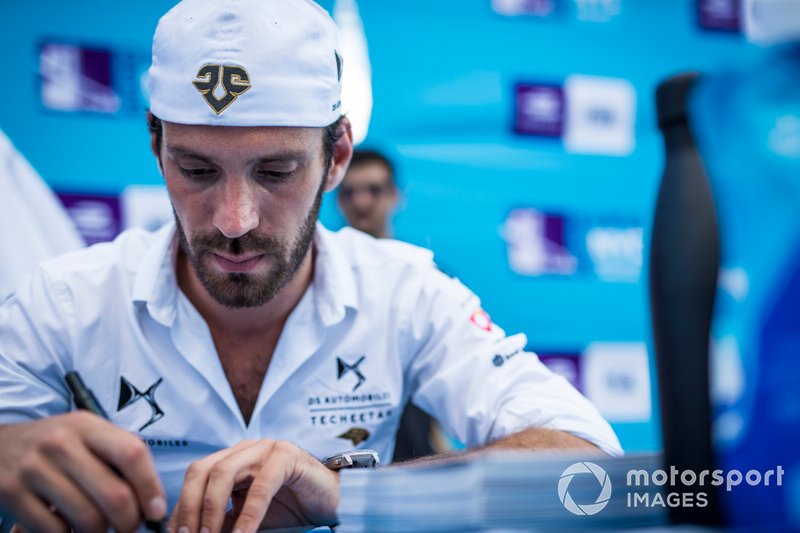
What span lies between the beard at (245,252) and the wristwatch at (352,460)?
0.36 meters

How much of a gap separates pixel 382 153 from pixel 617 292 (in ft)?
3.77

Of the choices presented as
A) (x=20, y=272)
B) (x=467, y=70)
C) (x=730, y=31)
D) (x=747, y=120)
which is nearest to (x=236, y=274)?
(x=747, y=120)

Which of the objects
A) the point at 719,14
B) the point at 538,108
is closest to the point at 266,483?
the point at 538,108

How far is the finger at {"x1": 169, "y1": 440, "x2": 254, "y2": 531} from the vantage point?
24.0 inches

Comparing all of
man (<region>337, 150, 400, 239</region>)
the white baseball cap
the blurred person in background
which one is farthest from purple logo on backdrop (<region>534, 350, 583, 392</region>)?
the white baseball cap

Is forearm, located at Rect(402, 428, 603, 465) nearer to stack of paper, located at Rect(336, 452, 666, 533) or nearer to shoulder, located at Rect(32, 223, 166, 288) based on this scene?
stack of paper, located at Rect(336, 452, 666, 533)

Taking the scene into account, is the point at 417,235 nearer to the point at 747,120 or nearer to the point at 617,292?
the point at 617,292

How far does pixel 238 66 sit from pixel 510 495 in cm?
73

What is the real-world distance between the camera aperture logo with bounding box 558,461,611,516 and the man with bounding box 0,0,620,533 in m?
0.31

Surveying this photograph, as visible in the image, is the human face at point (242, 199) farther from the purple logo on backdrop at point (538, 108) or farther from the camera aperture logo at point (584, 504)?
the purple logo on backdrop at point (538, 108)

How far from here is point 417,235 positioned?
2.82 meters

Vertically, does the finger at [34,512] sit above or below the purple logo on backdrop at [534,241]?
above

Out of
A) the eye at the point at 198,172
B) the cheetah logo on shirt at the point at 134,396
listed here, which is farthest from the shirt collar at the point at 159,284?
the eye at the point at 198,172

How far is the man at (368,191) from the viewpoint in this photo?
106 inches
